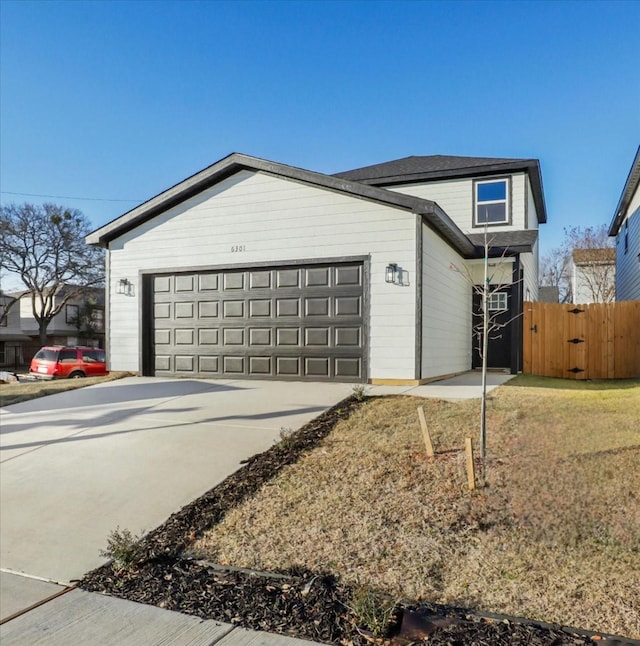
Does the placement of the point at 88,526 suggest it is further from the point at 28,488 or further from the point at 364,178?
the point at 364,178

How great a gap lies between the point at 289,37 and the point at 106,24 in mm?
3674

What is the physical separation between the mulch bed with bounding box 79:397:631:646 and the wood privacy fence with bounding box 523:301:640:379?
1023 centimetres

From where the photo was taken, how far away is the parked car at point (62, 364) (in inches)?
653

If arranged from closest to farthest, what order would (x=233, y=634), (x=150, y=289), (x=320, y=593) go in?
(x=233, y=634) < (x=320, y=593) < (x=150, y=289)

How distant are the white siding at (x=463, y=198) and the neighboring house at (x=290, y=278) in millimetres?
212

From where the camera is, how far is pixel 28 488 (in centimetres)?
455

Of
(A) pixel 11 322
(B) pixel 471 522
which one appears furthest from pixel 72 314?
(B) pixel 471 522

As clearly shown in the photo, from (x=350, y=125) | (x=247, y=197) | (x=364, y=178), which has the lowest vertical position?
(x=247, y=197)

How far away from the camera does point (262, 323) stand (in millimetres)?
9719

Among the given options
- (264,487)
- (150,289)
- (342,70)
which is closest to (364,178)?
(342,70)

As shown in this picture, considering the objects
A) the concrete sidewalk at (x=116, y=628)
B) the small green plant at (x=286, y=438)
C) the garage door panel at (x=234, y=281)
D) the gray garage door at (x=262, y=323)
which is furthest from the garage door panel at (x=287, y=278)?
the concrete sidewalk at (x=116, y=628)

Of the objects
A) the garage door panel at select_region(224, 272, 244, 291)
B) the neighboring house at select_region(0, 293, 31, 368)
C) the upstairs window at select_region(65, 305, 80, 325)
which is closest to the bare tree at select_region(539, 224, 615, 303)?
the garage door panel at select_region(224, 272, 244, 291)

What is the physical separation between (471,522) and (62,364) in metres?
16.8

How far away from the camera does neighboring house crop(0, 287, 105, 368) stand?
3531cm
